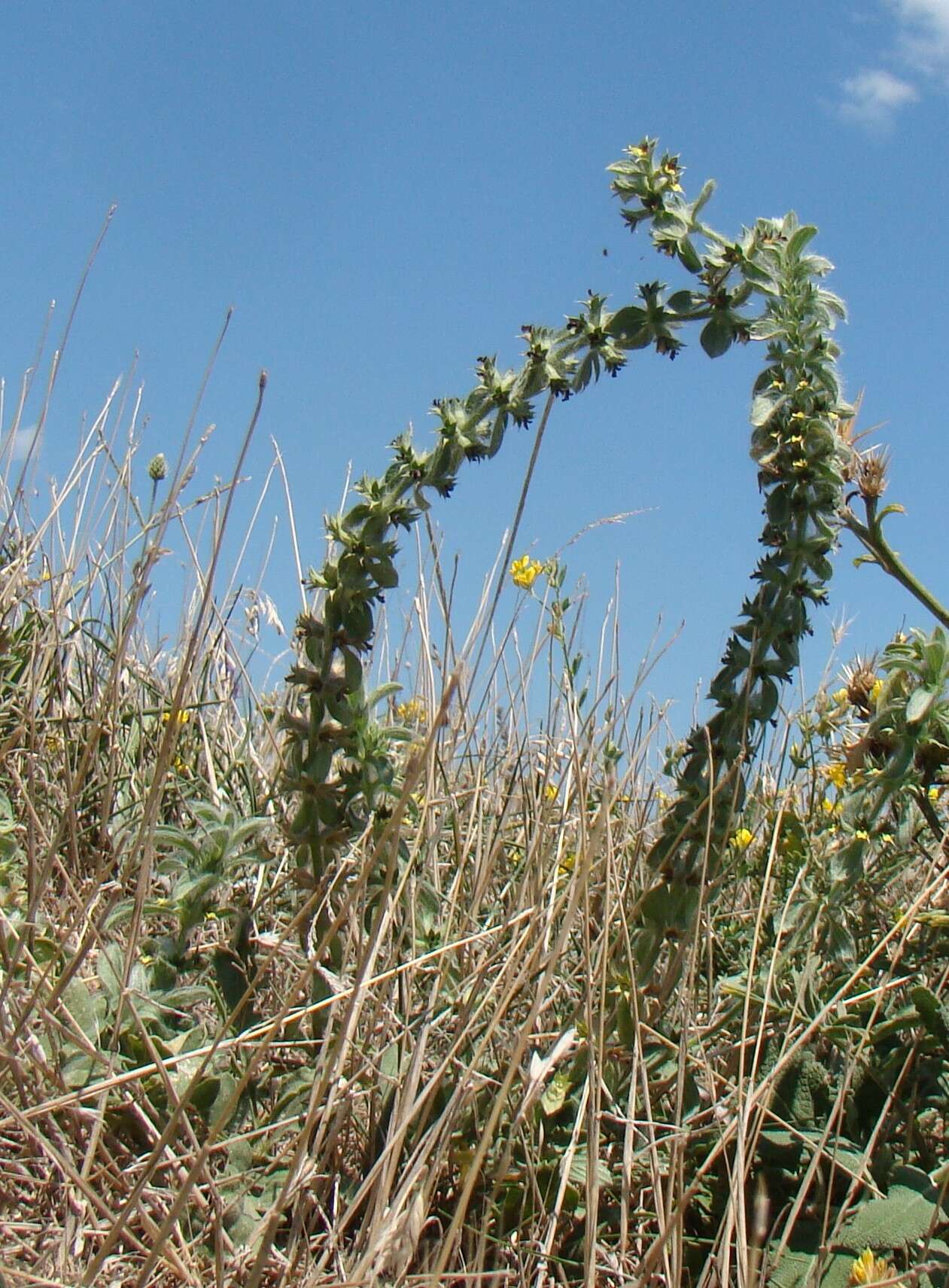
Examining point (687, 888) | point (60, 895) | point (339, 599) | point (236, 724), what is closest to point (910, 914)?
point (687, 888)

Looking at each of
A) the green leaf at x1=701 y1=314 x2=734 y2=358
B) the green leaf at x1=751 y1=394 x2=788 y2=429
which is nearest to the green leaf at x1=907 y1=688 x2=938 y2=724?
the green leaf at x1=751 y1=394 x2=788 y2=429

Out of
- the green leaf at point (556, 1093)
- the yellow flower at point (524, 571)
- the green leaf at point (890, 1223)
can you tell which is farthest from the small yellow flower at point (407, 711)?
the green leaf at point (890, 1223)

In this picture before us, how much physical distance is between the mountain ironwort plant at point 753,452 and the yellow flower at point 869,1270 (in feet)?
1.56

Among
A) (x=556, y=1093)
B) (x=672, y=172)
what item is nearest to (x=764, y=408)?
(x=672, y=172)

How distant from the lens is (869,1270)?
1.39 metres

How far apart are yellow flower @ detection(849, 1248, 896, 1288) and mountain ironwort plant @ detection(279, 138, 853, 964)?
1.56ft

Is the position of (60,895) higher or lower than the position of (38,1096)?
higher

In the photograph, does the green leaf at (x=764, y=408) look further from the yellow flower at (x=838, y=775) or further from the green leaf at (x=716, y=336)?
the yellow flower at (x=838, y=775)

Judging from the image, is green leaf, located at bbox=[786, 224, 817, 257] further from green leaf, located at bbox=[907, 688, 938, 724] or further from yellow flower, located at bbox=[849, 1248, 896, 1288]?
yellow flower, located at bbox=[849, 1248, 896, 1288]

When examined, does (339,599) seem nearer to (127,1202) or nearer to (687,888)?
(687,888)

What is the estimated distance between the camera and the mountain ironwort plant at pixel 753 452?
1.64m

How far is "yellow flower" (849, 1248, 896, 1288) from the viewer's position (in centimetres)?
139

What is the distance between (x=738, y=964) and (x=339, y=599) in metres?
1.10

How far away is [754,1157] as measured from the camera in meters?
1.68
